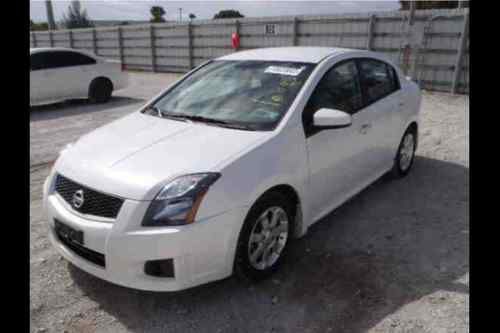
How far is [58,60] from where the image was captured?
10.3 m

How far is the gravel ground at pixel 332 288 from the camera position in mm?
2697

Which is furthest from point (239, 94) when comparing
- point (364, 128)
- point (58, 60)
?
point (58, 60)

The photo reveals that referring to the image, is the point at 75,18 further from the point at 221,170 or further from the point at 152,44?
the point at 221,170

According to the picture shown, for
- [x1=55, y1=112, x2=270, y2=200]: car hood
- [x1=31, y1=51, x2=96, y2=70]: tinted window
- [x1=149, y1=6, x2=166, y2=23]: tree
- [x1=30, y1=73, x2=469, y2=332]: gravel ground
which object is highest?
[x1=149, y1=6, x2=166, y2=23]: tree

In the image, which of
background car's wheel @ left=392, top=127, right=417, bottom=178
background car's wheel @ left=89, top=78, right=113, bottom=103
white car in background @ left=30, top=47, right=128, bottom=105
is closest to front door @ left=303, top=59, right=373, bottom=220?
background car's wheel @ left=392, top=127, right=417, bottom=178

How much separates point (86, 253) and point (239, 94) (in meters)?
1.72

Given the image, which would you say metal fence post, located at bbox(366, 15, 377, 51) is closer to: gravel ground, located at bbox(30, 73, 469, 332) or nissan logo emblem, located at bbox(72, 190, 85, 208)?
gravel ground, located at bbox(30, 73, 469, 332)

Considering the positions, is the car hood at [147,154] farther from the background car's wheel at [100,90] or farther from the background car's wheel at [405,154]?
the background car's wheel at [100,90]

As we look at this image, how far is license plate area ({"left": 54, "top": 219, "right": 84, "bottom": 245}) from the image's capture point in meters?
2.66

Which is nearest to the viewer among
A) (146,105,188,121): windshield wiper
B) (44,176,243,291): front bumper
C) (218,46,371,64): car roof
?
(44,176,243,291): front bumper

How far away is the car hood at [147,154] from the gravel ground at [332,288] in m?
0.81

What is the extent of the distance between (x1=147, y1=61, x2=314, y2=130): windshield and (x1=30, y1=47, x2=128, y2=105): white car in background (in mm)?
7267
